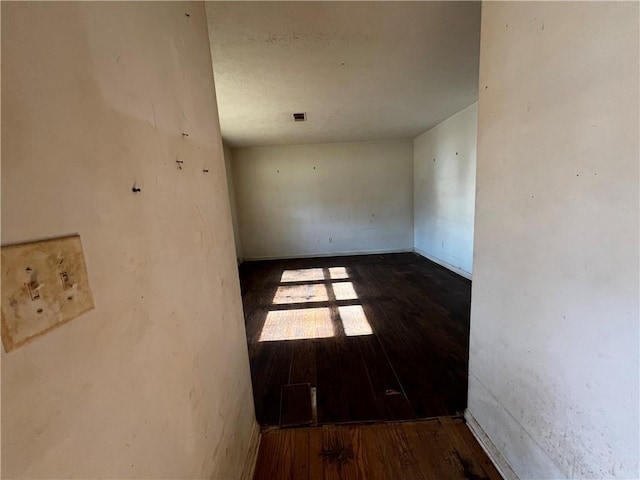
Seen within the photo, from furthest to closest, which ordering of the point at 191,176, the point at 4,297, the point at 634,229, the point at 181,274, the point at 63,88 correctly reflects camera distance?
the point at 191,176 → the point at 181,274 → the point at 634,229 → the point at 63,88 → the point at 4,297

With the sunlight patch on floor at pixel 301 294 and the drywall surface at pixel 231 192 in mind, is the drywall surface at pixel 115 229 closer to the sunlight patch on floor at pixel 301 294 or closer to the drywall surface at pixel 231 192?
the sunlight patch on floor at pixel 301 294

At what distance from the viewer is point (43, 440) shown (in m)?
0.41

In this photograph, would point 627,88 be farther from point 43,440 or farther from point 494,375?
point 43,440

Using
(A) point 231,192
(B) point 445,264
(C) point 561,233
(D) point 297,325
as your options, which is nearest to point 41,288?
(C) point 561,233

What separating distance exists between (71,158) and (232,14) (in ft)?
5.45

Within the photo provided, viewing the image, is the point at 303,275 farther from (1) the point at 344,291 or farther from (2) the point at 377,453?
(2) the point at 377,453

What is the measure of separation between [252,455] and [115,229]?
4.50ft

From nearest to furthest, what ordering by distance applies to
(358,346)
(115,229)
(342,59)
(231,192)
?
(115,229) → (342,59) → (358,346) → (231,192)

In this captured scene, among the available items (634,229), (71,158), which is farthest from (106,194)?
(634,229)

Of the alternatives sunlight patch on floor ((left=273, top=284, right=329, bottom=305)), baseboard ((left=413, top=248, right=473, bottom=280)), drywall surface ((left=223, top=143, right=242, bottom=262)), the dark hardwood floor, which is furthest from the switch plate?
drywall surface ((left=223, top=143, right=242, bottom=262))

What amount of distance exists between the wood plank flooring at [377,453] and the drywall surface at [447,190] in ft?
9.74

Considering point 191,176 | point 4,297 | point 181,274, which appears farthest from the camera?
point 191,176

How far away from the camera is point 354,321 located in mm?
2916

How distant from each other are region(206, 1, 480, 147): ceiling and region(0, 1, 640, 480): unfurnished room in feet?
0.08
